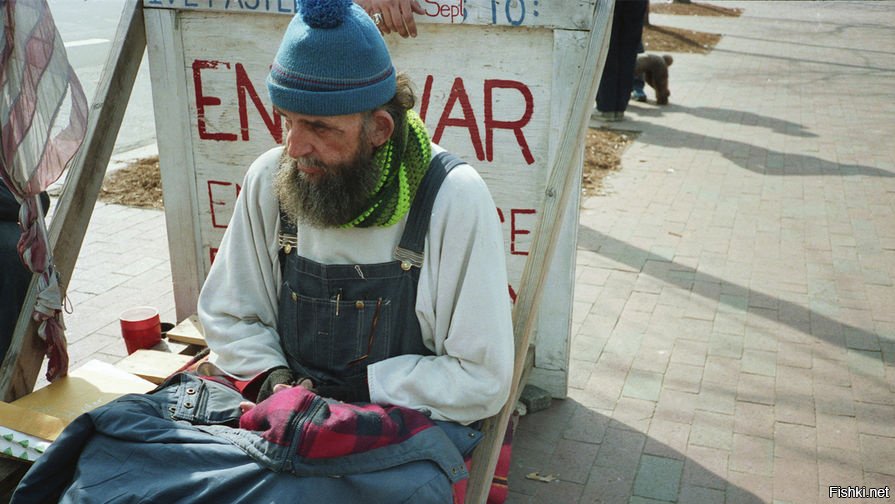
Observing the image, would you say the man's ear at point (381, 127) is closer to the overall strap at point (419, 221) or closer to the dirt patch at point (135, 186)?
the overall strap at point (419, 221)

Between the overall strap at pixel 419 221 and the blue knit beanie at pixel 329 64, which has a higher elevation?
the blue knit beanie at pixel 329 64

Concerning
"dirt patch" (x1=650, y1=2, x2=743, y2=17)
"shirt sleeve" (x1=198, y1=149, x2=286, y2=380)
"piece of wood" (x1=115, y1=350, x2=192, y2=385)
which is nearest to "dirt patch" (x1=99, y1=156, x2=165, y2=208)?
"piece of wood" (x1=115, y1=350, x2=192, y2=385)

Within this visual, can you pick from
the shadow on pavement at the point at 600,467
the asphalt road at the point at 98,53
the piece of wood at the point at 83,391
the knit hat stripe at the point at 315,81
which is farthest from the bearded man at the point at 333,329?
the asphalt road at the point at 98,53

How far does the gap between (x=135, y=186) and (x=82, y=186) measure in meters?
3.75

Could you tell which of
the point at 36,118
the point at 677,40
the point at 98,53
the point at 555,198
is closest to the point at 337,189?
the point at 555,198

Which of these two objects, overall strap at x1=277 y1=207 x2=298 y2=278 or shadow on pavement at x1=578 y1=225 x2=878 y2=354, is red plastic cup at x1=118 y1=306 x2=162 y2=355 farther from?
shadow on pavement at x1=578 y1=225 x2=878 y2=354

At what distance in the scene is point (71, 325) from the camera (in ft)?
14.5

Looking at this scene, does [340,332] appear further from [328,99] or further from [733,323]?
[733,323]

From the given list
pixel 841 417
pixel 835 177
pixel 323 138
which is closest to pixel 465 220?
pixel 323 138

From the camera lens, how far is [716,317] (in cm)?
448

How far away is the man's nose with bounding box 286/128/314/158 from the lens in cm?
228

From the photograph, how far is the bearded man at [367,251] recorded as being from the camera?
86.4 inches

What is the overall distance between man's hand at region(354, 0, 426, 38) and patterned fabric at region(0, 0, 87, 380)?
1.05m

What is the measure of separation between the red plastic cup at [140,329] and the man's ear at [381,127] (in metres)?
1.72
